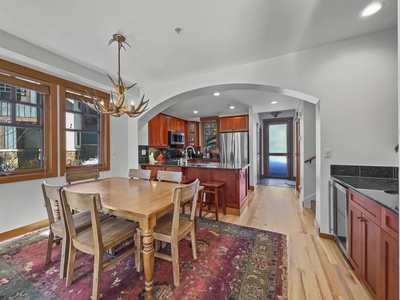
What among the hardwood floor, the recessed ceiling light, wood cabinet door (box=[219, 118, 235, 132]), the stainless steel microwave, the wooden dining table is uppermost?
the recessed ceiling light

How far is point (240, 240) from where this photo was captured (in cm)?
233

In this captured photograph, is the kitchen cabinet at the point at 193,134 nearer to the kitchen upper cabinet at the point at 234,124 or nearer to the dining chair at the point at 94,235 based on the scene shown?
the kitchen upper cabinet at the point at 234,124

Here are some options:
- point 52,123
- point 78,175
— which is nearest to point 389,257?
point 78,175

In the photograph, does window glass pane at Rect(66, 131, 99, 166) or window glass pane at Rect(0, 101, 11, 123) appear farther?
window glass pane at Rect(66, 131, 99, 166)

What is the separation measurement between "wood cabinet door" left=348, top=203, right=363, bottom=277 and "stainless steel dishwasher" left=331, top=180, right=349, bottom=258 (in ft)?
0.47

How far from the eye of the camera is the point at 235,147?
5562 millimetres

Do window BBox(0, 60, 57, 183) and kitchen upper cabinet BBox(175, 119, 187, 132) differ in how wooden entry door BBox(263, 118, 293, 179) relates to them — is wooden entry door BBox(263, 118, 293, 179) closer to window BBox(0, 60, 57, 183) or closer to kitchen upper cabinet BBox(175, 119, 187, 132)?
kitchen upper cabinet BBox(175, 119, 187, 132)

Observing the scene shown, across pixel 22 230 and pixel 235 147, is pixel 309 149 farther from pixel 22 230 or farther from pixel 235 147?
pixel 22 230

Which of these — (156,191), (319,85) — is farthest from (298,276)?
(319,85)

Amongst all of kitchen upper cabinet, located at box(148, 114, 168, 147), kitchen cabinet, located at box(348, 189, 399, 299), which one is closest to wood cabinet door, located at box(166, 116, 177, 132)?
kitchen upper cabinet, located at box(148, 114, 168, 147)

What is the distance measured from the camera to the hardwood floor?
1.52 m

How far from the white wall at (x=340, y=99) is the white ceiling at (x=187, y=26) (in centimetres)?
15

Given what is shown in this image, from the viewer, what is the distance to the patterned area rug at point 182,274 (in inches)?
58.1

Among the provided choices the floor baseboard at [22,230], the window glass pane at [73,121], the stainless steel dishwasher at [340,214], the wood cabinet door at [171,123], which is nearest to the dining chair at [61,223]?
the floor baseboard at [22,230]
